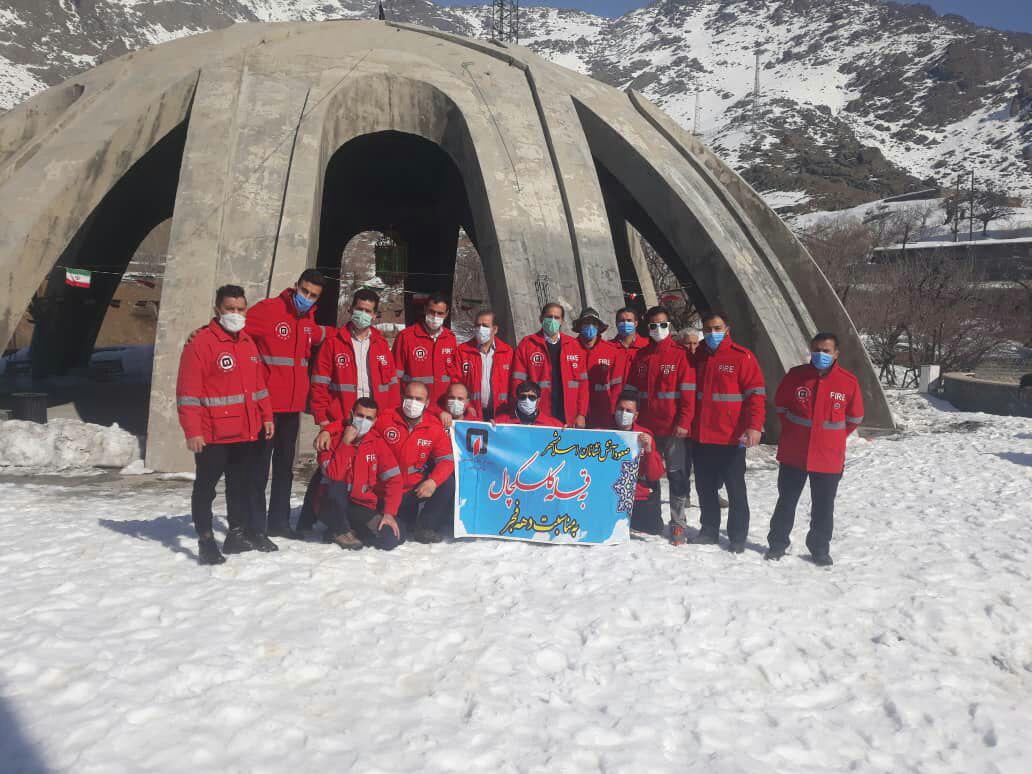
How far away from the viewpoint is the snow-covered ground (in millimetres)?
3127

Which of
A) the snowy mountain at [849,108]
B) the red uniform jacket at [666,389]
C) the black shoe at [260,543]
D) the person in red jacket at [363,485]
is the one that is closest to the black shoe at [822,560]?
the red uniform jacket at [666,389]

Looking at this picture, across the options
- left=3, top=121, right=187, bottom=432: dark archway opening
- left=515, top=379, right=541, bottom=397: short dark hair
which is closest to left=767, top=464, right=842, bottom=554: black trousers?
left=515, top=379, right=541, bottom=397: short dark hair

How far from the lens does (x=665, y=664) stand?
3986 mm

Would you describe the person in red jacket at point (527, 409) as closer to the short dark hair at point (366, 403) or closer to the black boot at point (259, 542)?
the short dark hair at point (366, 403)

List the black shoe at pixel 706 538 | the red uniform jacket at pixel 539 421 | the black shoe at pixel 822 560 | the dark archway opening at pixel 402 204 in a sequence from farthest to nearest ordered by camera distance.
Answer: the dark archway opening at pixel 402 204 → the red uniform jacket at pixel 539 421 → the black shoe at pixel 706 538 → the black shoe at pixel 822 560

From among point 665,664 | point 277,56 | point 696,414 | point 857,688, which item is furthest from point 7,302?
point 857,688

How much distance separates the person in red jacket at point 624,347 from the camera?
717 centimetres

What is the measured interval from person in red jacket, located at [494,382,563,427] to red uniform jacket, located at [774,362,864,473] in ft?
6.53

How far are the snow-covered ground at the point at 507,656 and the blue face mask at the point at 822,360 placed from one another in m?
1.64

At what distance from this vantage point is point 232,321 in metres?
5.05

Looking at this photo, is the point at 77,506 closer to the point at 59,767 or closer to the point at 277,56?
the point at 59,767

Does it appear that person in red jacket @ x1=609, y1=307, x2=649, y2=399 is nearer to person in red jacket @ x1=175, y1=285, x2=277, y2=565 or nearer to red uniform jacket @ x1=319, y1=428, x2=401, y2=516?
red uniform jacket @ x1=319, y1=428, x2=401, y2=516

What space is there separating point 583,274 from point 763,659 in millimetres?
6855

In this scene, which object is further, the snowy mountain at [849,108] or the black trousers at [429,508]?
the snowy mountain at [849,108]
